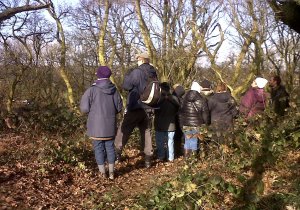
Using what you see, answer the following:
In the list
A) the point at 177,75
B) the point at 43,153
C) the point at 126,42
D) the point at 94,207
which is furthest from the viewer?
the point at 126,42

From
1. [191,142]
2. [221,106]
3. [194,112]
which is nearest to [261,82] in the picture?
[221,106]

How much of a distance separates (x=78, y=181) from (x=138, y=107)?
1.81 metres

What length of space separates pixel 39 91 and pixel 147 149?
16394 millimetres

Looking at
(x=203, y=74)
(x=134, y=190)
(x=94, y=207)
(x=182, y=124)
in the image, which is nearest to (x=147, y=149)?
(x=182, y=124)

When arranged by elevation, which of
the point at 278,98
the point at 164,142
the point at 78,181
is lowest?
the point at 78,181

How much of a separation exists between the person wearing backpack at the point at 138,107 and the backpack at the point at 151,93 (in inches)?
4.8

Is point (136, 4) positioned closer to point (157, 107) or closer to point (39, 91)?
point (157, 107)

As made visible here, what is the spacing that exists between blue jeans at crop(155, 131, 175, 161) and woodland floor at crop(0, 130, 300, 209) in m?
0.26

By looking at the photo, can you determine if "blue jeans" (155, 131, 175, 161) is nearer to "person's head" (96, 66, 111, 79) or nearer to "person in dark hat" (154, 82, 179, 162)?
"person in dark hat" (154, 82, 179, 162)

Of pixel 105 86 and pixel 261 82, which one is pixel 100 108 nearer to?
pixel 105 86

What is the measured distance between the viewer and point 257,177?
5754mm

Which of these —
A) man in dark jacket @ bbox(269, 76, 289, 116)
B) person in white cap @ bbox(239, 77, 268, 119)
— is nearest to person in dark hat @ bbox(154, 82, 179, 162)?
person in white cap @ bbox(239, 77, 268, 119)

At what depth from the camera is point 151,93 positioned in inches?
274

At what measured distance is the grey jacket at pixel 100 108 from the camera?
6246 millimetres
